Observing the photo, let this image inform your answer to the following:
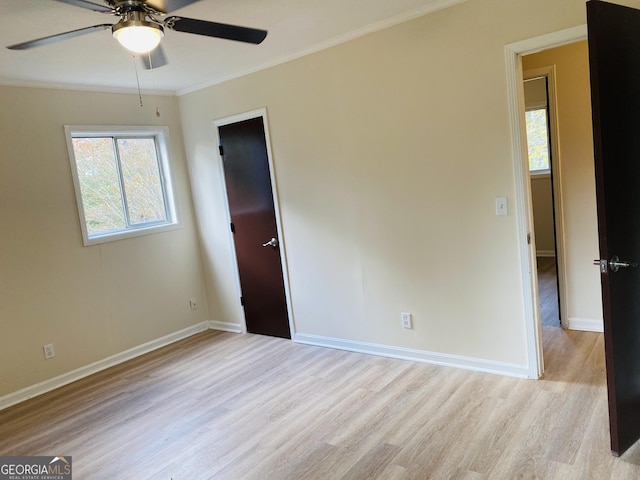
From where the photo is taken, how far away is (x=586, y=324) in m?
3.76

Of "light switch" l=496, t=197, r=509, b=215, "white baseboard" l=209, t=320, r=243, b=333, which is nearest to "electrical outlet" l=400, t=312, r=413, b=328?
"light switch" l=496, t=197, r=509, b=215

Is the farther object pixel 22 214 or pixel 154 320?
pixel 154 320

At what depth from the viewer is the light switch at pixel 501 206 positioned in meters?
2.94

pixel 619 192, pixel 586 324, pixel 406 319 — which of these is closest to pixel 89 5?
pixel 619 192

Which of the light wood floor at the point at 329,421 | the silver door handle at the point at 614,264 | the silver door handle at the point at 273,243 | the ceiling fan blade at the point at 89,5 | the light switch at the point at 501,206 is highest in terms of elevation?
the ceiling fan blade at the point at 89,5

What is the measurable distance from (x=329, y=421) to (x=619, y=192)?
1971 millimetres

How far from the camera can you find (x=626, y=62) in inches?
83.1

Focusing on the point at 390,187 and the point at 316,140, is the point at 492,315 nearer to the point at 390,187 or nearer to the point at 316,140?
the point at 390,187

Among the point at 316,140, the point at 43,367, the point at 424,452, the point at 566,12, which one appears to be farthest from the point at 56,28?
the point at 424,452

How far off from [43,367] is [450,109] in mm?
3660

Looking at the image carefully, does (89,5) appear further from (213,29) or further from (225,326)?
(225,326)

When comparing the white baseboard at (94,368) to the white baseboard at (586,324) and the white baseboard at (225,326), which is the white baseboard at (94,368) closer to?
the white baseboard at (225,326)

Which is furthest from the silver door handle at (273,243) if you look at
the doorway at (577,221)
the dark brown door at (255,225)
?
the doorway at (577,221)

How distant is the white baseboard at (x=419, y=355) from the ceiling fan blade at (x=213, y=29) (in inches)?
95.9
